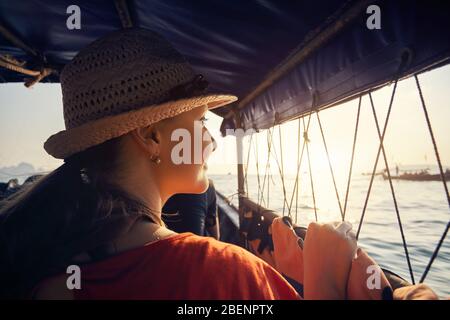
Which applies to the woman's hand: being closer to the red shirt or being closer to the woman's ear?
the red shirt

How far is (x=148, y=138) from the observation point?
3.57 feet

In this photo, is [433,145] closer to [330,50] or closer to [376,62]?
[376,62]

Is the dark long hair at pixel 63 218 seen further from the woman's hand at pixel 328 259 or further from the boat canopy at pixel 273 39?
the boat canopy at pixel 273 39

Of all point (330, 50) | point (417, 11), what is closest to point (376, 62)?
point (417, 11)

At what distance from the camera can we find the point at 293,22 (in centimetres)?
162

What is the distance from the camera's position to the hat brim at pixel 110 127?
3.17 ft

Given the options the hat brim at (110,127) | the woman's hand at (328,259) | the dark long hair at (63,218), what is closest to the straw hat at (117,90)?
the hat brim at (110,127)

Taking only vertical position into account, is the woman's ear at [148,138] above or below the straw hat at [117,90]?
below

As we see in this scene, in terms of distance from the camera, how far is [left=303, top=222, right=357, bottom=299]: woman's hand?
0.93 metres

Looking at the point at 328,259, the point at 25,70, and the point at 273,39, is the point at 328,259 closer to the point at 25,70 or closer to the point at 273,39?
the point at 273,39

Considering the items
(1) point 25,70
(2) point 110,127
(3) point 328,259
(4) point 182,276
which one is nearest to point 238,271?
(4) point 182,276

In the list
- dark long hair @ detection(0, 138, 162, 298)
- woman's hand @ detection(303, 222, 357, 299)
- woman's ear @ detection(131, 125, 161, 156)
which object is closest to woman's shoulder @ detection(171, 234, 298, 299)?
woman's hand @ detection(303, 222, 357, 299)

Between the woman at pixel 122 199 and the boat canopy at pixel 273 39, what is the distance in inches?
31.8

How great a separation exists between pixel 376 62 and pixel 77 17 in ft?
7.10
